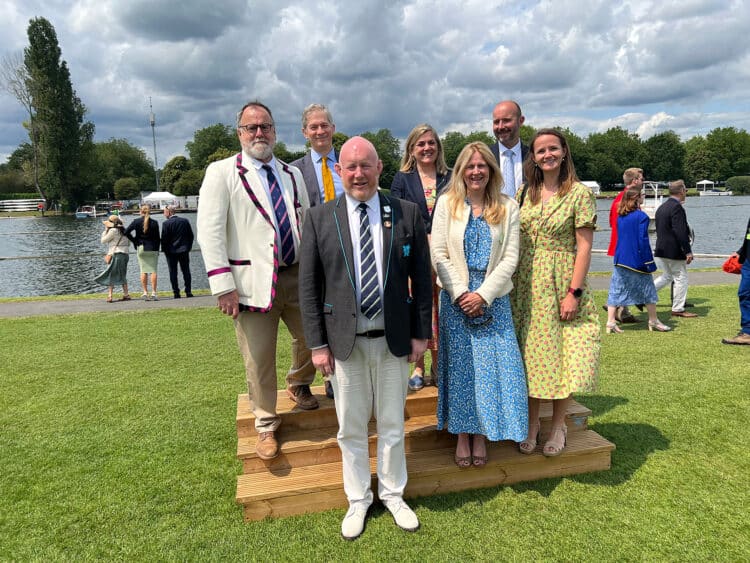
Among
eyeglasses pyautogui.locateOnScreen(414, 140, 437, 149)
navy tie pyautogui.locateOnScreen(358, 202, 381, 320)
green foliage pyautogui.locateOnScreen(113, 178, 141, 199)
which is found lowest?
navy tie pyautogui.locateOnScreen(358, 202, 381, 320)

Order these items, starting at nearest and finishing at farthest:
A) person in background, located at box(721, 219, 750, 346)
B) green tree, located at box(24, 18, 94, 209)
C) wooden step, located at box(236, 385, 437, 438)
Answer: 1. wooden step, located at box(236, 385, 437, 438)
2. person in background, located at box(721, 219, 750, 346)
3. green tree, located at box(24, 18, 94, 209)

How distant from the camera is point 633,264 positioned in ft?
25.0

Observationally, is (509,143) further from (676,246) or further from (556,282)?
(676,246)

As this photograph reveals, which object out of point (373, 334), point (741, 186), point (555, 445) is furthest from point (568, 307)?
point (741, 186)

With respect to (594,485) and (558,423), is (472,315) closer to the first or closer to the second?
(558,423)

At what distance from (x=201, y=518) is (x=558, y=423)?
2.63m

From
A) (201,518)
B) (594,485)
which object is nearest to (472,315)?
(594,485)

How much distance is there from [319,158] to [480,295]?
1.77 meters

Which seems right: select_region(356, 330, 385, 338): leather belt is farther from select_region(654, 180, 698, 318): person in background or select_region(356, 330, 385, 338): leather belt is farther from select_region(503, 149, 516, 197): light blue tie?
select_region(654, 180, 698, 318): person in background

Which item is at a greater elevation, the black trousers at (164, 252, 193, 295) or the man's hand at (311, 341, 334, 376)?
the man's hand at (311, 341, 334, 376)

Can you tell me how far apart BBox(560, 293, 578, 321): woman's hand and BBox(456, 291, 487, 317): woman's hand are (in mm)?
632

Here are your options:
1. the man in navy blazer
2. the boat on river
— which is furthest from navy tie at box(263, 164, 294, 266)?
the boat on river

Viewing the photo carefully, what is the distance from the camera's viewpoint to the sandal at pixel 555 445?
3535 mm

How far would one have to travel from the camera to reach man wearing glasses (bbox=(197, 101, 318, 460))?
3.13 m
